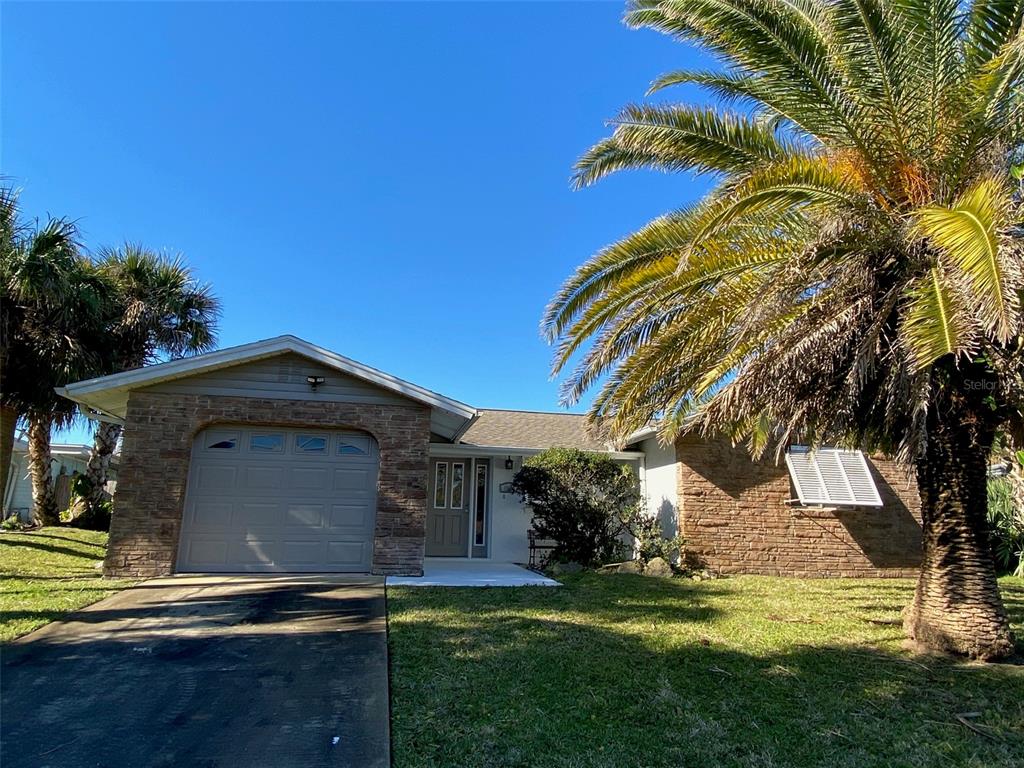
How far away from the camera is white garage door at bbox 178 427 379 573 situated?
9.54m

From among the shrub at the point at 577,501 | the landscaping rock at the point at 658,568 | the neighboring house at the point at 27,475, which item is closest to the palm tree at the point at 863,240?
the shrub at the point at 577,501

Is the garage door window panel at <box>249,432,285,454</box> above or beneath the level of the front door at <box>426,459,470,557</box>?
above

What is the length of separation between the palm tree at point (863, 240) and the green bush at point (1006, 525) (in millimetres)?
9324

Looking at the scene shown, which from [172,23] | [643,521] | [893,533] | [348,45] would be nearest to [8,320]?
[172,23]

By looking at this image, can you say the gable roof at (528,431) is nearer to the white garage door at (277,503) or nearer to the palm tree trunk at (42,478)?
the white garage door at (277,503)

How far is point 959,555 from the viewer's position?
5.75 metres

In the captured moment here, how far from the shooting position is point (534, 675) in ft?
15.8

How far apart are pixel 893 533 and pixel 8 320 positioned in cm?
1863

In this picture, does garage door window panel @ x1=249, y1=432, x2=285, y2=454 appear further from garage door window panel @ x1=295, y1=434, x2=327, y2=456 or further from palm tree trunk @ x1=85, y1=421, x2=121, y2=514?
palm tree trunk @ x1=85, y1=421, x2=121, y2=514

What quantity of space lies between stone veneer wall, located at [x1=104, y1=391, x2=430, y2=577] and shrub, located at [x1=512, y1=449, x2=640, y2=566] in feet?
9.51

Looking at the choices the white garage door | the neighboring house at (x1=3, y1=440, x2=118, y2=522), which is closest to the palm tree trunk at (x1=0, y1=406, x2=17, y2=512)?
the white garage door

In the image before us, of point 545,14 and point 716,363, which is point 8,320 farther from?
point 716,363

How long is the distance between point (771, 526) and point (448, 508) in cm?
727

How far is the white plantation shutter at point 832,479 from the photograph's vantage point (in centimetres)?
1248
